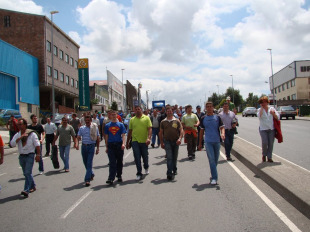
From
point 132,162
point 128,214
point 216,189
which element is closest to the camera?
point 128,214

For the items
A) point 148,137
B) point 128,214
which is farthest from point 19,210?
point 148,137

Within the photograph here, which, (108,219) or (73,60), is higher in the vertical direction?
(73,60)

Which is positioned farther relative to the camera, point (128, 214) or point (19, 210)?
point (19, 210)

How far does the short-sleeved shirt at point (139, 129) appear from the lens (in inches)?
301

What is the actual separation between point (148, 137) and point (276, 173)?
9.89ft

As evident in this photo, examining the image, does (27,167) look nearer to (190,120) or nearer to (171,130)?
(171,130)

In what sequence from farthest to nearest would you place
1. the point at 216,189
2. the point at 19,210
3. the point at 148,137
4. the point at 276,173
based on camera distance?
the point at 148,137, the point at 276,173, the point at 216,189, the point at 19,210

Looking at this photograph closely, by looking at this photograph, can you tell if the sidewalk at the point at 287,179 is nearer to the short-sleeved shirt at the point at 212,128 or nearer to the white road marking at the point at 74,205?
the short-sleeved shirt at the point at 212,128

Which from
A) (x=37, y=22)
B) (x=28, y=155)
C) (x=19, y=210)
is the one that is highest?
(x=37, y=22)

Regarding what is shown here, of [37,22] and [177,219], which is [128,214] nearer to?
[177,219]

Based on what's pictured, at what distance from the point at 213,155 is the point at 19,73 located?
110ft

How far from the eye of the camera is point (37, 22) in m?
40.1

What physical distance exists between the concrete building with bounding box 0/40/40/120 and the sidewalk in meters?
30.0

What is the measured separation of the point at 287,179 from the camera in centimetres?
635
